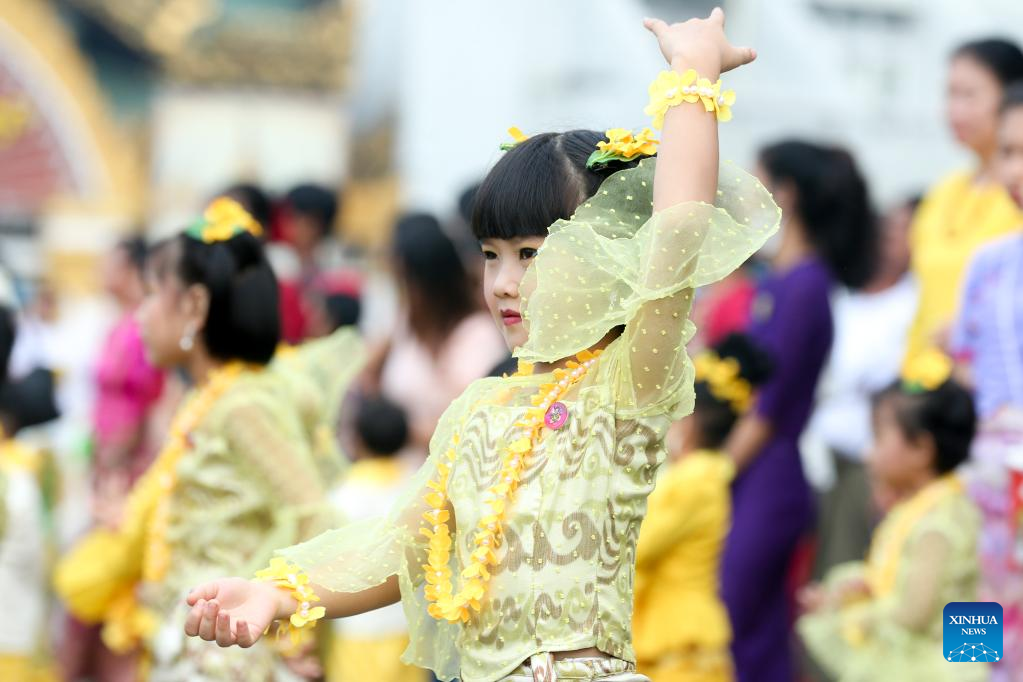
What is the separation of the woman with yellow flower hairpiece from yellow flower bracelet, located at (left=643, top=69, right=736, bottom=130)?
1.66 m

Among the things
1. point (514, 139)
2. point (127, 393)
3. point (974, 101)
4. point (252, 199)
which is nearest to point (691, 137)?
point (514, 139)

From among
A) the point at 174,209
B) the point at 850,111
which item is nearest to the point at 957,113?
the point at 850,111

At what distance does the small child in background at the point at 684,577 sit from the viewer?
4.45 metres

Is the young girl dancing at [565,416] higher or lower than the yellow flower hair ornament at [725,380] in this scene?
higher

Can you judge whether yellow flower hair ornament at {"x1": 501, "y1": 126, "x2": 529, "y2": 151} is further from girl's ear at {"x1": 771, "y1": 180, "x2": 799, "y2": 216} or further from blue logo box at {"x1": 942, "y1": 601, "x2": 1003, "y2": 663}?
girl's ear at {"x1": 771, "y1": 180, "x2": 799, "y2": 216}

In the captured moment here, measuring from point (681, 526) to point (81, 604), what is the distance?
164 cm

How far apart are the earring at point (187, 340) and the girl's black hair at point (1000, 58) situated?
2533mm

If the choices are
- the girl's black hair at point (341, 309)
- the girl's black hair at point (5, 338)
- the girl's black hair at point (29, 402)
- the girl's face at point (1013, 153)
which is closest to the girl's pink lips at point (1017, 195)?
the girl's face at point (1013, 153)

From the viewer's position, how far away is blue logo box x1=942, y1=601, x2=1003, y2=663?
3695 millimetres

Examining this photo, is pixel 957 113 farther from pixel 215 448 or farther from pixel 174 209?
pixel 174 209

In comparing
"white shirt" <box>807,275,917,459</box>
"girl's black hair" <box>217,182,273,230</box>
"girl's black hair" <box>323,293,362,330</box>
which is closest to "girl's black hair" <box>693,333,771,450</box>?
"white shirt" <box>807,275,917,459</box>

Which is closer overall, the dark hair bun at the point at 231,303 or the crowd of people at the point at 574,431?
the crowd of people at the point at 574,431

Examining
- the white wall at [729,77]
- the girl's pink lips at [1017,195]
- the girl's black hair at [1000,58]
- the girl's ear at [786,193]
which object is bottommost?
the girl's pink lips at [1017,195]

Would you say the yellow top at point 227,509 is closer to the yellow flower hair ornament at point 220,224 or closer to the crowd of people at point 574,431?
the crowd of people at point 574,431
